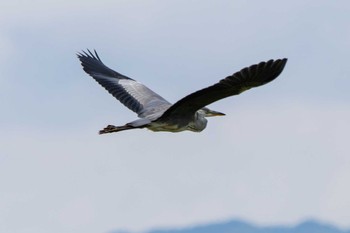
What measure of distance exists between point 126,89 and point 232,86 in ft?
16.6

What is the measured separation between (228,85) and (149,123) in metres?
1.77

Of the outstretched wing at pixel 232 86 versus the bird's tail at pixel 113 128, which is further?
the bird's tail at pixel 113 128

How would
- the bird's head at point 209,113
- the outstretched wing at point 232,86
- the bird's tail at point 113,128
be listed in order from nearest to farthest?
1. the outstretched wing at point 232,86
2. the bird's tail at point 113,128
3. the bird's head at point 209,113

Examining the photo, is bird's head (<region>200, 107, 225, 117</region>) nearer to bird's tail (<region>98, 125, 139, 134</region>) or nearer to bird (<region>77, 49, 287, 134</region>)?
bird (<region>77, 49, 287, 134</region>)

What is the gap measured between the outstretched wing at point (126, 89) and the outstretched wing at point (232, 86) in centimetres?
88

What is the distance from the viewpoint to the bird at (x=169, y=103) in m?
16.2

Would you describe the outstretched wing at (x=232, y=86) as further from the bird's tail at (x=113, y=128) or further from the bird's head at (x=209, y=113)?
the bird's head at (x=209, y=113)

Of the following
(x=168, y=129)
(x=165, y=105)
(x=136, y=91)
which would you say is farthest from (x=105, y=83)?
→ (x=168, y=129)

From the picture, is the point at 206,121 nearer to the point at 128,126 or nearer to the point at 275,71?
the point at 128,126

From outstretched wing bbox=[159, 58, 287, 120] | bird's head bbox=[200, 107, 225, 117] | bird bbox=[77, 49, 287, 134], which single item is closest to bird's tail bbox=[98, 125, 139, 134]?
bird bbox=[77, 49, 287, 134]

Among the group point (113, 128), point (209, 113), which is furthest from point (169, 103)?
point (113, 128)

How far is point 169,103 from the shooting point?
20062mm

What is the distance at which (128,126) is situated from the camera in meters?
17.7

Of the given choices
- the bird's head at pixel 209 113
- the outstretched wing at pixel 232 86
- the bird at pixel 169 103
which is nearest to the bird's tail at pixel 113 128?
the bird at pixel 169 103
